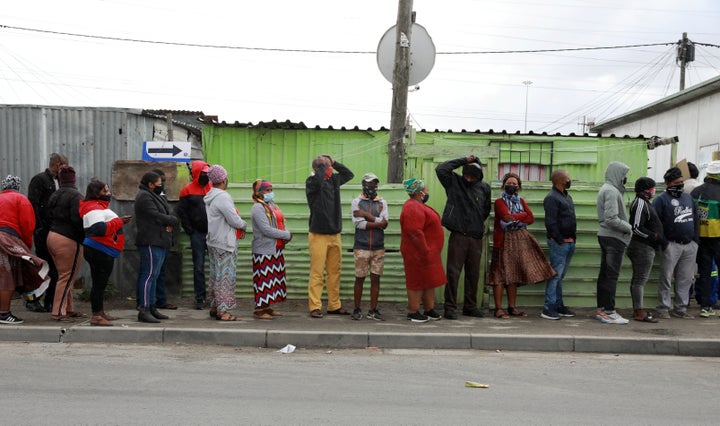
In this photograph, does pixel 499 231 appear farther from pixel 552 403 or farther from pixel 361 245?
pixel 552 403

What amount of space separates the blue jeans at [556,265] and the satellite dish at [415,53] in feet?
10.7

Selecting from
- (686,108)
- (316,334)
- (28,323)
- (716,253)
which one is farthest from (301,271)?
(686,108)

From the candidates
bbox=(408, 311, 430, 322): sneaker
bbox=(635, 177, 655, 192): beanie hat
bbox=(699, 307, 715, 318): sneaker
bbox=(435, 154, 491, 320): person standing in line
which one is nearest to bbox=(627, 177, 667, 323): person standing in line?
bbox=(635, 177, 655, 192): beanie hat

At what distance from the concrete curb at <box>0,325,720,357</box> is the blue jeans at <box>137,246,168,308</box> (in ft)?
1.73

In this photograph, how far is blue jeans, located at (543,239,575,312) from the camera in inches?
345

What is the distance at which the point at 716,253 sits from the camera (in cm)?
918

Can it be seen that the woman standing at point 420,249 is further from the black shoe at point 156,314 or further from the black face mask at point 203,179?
the black shoe at point 156,314

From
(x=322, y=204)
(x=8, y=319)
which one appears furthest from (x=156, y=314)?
(x=322, y=204)

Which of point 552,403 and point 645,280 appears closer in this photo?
point 552,403

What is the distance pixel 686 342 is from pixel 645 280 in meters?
1.30

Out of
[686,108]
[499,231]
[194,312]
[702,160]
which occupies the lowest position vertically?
[194,312]

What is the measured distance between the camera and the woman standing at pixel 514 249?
28.6 ft

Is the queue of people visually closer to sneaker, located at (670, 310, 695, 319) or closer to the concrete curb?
sneaker, located at (670, 310, 695, 319)

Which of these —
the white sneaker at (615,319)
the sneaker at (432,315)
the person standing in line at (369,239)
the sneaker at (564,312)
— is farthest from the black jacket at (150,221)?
the white sneaker at (615,319)
